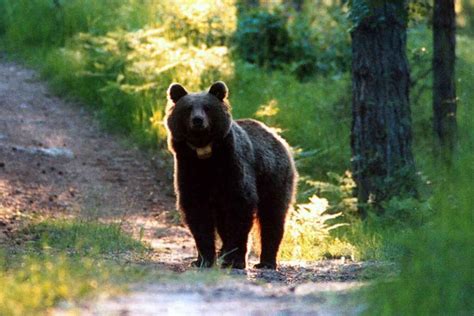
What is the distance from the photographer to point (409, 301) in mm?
5543

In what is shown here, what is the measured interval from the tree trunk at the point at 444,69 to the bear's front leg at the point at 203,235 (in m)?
4.26

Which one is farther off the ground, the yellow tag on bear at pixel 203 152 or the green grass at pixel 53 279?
the yellow tag on bear at pixel 203 152

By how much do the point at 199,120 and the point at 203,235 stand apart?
3.46 feet

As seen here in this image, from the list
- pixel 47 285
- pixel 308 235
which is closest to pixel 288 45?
pixel 308 235

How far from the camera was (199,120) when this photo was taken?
29.5ft

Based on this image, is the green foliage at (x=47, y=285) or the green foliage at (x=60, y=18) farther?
the green foliage at (x=60, y=18)

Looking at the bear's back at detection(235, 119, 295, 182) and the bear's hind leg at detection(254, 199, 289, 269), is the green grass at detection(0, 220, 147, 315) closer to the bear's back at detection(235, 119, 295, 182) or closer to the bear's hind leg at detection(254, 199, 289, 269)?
the bear's hind leg at detection(254, 199, 289, 269)

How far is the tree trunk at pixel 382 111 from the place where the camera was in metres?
12.7

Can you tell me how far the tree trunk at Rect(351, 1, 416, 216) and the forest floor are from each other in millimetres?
2534

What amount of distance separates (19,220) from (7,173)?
2.15 meters

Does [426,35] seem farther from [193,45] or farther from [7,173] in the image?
[7,173]

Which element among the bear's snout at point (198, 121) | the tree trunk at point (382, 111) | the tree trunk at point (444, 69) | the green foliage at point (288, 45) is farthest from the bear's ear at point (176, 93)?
the green foliage at point (288, 45)

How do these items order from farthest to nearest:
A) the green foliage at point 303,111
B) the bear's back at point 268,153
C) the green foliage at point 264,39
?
the green foliage at point 264,39
the green foliage at point 303,111
the bear's back at point 268,153

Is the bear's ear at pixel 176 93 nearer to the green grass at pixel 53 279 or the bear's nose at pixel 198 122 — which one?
the bear's nose at pixel 198 122
